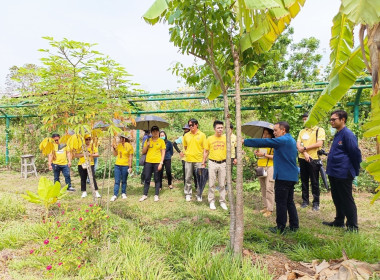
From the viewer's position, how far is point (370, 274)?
2484mm

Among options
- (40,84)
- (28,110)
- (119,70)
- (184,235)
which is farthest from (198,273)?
(28,110)

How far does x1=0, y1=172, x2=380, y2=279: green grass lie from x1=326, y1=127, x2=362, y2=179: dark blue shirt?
96 cm

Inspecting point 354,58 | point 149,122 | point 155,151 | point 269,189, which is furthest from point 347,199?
point 149,122

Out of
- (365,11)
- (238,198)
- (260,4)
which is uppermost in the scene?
(260,4)

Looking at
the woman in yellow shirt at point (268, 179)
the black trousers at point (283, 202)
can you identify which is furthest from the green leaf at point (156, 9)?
the woman in yellow shirt at point (268, 179)

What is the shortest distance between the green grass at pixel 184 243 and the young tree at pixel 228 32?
467 millimetres

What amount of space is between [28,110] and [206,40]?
1017 cm

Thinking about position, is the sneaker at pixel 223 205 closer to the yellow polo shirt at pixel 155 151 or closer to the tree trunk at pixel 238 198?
the yellow polo shirt at pixel 155 151

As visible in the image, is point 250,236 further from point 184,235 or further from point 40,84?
point 40,84

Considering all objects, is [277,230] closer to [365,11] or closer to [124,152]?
[365,11]

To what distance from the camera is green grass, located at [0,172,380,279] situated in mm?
2760

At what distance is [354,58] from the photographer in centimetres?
275

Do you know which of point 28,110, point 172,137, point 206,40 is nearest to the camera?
point 206,40

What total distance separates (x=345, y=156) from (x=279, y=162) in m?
1.09
